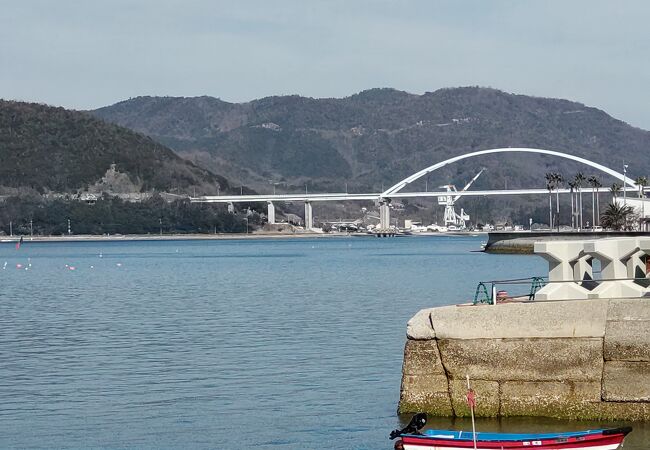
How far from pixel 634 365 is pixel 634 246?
7382 millimetres

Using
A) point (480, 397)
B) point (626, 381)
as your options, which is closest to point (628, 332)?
point (626, 381)

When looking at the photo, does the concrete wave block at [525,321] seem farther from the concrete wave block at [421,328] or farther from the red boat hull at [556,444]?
the red boat hull at [556,444]

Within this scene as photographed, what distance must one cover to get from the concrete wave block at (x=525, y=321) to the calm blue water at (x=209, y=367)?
5.23 ft

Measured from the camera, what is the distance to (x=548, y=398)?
22500 millimetres

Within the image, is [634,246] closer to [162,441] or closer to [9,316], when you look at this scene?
[162,441]

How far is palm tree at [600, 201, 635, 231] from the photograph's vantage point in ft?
433

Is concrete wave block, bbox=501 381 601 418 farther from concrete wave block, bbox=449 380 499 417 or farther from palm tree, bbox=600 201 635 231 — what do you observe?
palm tree, bbox=600 201 635 231

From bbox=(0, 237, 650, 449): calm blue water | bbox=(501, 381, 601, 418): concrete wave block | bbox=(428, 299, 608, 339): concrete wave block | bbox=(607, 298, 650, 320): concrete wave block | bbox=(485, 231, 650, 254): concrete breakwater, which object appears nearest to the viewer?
bbox=(607, 298, 650, 320): concrete wave block

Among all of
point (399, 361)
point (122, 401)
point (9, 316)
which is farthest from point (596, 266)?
point (122, 401)

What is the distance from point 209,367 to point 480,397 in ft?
47.5

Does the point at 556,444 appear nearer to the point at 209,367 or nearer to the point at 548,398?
the point at 548,398

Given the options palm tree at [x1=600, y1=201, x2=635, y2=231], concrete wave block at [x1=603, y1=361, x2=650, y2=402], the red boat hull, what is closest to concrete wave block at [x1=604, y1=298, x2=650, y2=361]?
concrete wave block at [x1=603, y1=361, x2=650, y2=402]

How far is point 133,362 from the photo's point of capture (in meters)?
37.6

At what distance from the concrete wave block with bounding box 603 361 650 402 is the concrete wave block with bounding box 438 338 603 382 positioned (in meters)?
0.19
